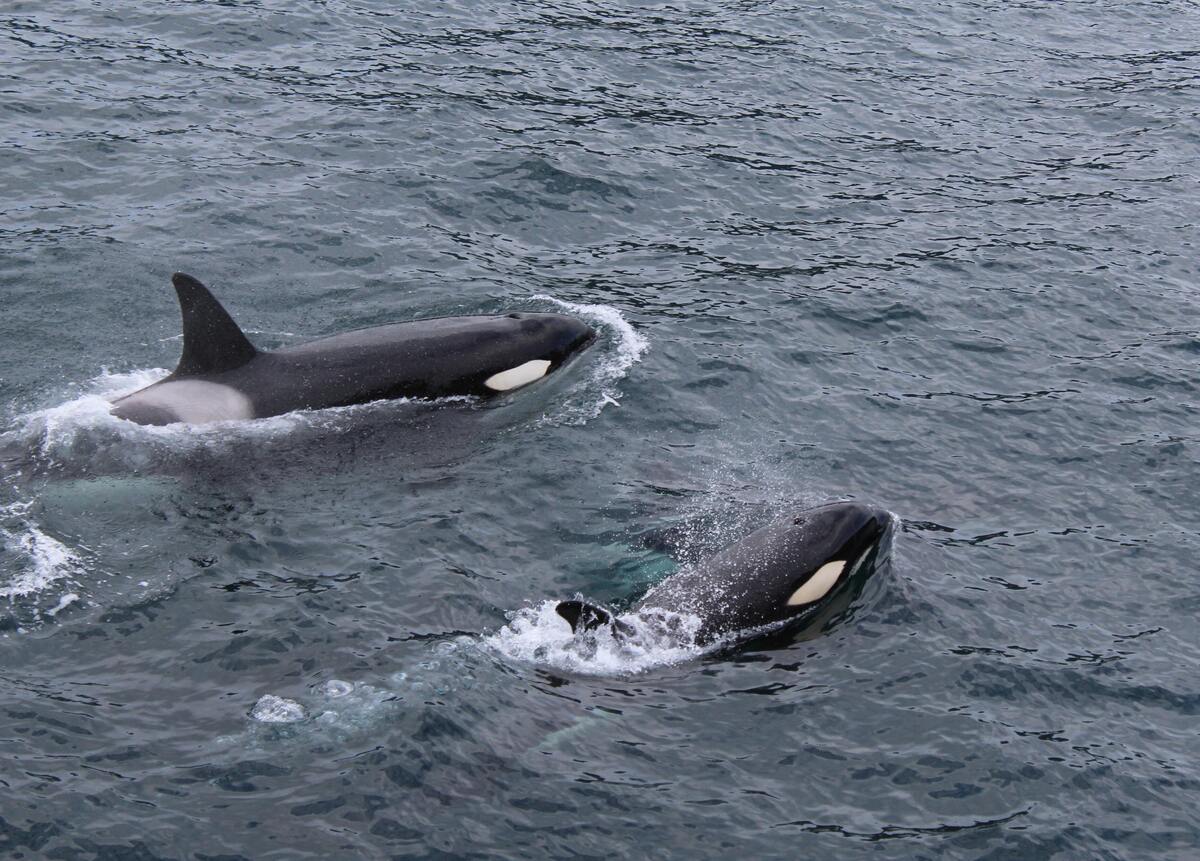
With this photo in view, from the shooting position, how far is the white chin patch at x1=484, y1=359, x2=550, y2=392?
754 inches

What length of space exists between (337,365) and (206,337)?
1.75 meters

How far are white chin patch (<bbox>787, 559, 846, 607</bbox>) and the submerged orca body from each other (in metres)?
0.01

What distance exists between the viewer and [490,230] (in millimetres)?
24203

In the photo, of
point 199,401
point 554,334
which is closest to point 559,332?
point 554,334

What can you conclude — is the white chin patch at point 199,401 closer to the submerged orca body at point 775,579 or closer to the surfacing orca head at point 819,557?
the submerged orca body at point 775,579

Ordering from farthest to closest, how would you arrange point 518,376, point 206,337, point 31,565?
point 518,376, point 206,337, point 31,565

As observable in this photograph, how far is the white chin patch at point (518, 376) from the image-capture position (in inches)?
754

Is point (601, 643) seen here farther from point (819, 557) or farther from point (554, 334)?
point (554, 334)

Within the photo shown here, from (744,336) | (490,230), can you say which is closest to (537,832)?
(744,336)

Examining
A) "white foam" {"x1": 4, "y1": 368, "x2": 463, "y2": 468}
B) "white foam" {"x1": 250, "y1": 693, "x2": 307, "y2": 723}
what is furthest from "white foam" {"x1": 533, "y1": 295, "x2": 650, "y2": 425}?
"white foam" {"x1": 250, "y1": 693, "x2": 307, "y2": 723}

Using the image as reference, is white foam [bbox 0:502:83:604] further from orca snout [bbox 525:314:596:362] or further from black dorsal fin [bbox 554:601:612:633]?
orca snout [bbox 525:314:596:362]

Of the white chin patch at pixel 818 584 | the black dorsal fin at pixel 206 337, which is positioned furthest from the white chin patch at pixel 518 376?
the white chin patch at pixel 818 584

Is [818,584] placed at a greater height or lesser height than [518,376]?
lesser

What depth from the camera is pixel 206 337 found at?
1761cm
